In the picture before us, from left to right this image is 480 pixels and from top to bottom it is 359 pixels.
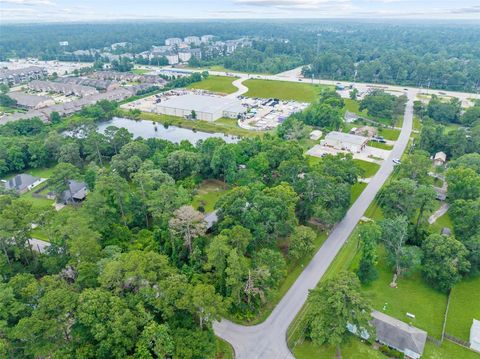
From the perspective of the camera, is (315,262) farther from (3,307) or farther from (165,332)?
(3,307)

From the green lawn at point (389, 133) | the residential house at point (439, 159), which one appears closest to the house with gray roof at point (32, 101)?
the green lawn at point (389, 133)

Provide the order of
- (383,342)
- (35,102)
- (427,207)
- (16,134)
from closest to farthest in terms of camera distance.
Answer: (383,342) → (427,207) → (16,134) → (35,102)

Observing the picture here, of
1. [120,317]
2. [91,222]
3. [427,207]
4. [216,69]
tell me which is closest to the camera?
[120,317]

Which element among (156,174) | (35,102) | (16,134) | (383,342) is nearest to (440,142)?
(383,342)

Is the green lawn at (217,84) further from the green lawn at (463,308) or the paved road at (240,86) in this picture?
the green lawn at (463,308)

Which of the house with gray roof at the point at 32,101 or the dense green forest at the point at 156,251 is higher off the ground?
the dense green forest at the point at 156,251

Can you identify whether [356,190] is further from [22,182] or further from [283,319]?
→ [22,182]

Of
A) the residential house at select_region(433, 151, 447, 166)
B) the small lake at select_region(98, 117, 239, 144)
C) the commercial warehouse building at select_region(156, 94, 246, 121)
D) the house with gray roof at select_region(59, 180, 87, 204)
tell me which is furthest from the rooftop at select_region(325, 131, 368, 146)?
the house with gray roof at select_region(59, 180, 87, 204)
